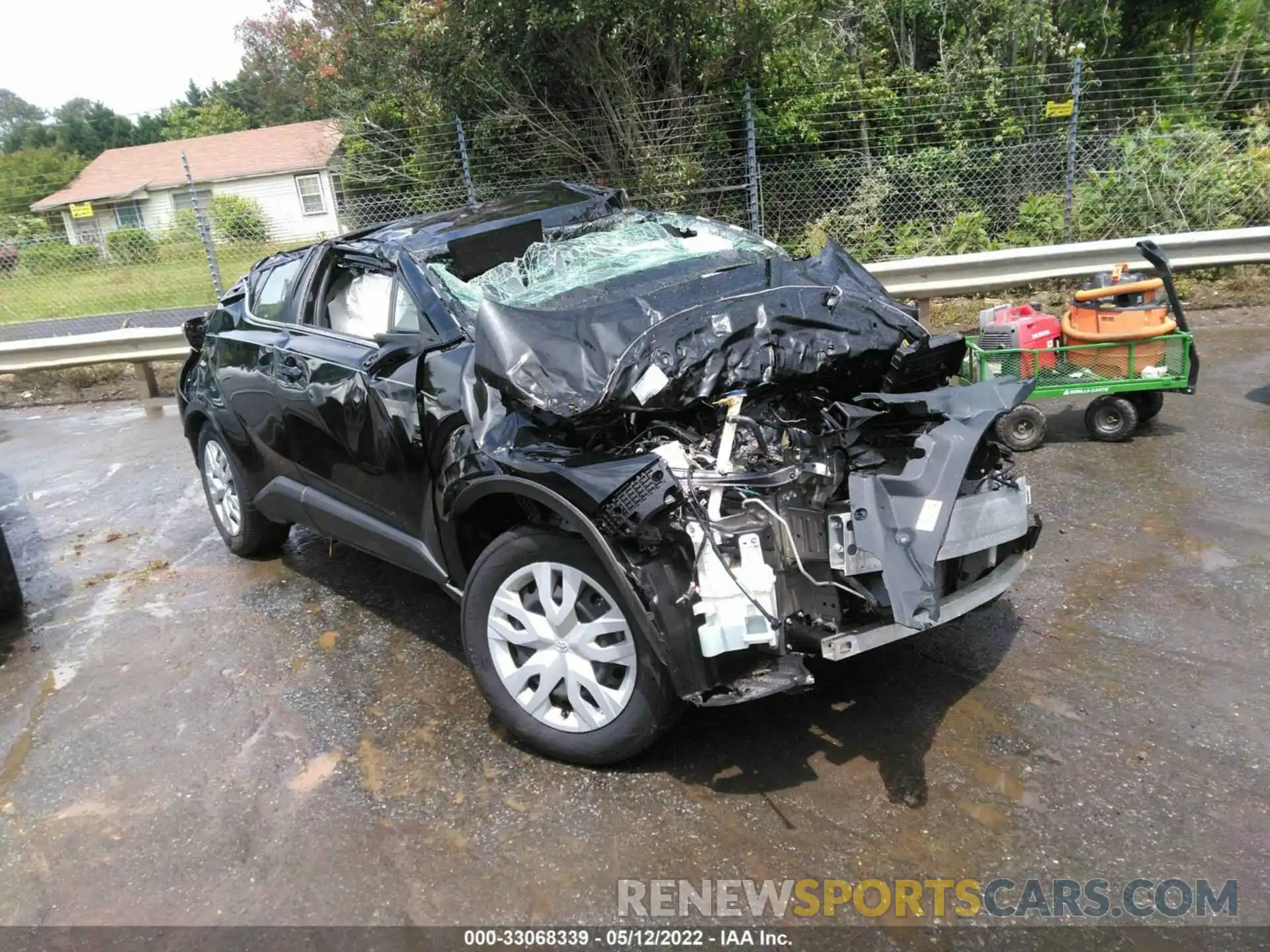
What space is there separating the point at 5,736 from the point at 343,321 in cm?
227

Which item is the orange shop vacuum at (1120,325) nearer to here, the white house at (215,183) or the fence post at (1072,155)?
the fence post at (1072,155)

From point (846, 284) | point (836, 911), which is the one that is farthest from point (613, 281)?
point (836, 911)

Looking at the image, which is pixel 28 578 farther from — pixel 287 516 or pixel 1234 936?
pixel 1234 936

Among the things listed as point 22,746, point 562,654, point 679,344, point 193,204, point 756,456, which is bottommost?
point 22,746

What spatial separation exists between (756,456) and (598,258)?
5.17 ft

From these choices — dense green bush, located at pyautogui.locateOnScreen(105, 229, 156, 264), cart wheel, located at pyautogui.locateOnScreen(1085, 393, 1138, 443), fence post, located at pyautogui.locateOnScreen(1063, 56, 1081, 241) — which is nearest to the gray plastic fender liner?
cart wheel, located at pyautogui.locateOnScreen(1085, 393, 1138, 443)

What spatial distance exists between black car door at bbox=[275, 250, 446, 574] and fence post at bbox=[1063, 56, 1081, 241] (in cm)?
876

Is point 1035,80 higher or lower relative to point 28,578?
higher

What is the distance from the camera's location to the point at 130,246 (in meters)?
13.2

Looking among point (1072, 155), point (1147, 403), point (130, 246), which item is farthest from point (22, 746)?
point (130, 246)

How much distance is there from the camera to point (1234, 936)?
246 cm

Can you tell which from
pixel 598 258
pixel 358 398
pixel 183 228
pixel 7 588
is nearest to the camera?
pixel 358 398

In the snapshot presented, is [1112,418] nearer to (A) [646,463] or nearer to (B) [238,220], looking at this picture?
(A) [646,463]

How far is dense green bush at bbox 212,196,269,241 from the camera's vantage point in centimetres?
1230
